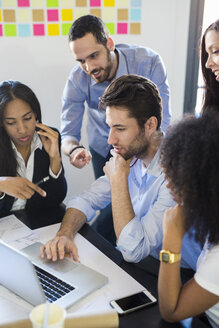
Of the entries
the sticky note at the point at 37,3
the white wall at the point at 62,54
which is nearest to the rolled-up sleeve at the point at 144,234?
the white wall at the point at 62,54

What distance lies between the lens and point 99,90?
2150 millimetres

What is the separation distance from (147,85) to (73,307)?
0.94 m

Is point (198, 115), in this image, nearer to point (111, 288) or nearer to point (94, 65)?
point (111, 288)

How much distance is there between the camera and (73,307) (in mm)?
1004

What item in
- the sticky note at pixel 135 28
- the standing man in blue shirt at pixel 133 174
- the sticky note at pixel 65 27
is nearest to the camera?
the standing man in blue shirt at pixel 133 174

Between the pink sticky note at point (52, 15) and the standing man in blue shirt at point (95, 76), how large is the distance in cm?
61

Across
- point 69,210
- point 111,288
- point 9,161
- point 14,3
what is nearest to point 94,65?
point 9,161

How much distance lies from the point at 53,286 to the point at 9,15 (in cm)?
209

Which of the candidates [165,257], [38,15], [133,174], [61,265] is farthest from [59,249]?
[38,15]

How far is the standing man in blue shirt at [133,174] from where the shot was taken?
1.33 m

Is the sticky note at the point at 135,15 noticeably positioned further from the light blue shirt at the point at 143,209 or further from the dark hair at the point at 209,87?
the light blue shirt at the point at 143,209

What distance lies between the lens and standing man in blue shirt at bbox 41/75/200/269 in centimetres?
133

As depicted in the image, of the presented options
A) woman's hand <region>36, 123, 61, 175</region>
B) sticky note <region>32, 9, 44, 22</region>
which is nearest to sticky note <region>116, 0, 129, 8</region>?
sticky note <region>32, 9, 44, 22</region>

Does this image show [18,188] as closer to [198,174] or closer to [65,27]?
[198,174]
